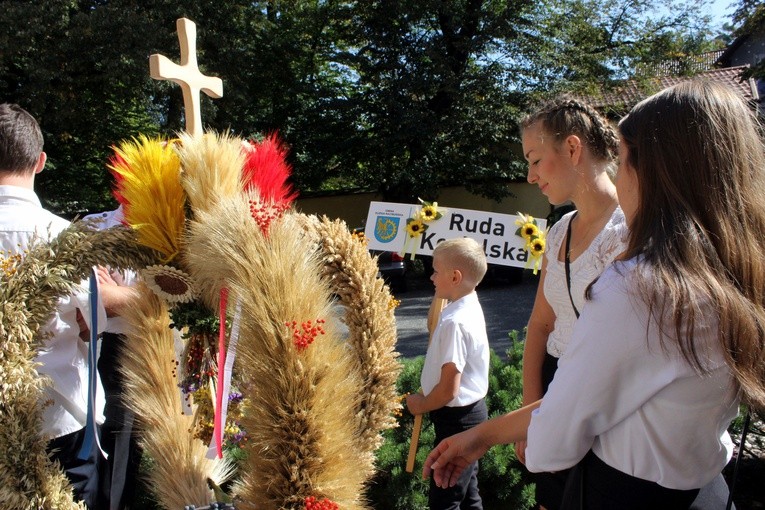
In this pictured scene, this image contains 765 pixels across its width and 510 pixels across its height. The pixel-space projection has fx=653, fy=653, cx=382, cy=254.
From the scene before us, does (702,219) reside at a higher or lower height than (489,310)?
higher

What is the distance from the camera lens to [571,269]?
1919 mm

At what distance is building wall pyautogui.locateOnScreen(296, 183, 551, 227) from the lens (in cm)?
1867

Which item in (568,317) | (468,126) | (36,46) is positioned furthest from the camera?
(468,126)

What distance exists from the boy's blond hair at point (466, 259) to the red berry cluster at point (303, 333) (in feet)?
5.37

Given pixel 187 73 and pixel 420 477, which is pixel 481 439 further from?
pixel 420 477

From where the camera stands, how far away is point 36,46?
42.8 ft

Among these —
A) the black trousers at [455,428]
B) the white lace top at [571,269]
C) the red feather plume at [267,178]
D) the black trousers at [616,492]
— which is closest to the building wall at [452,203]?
the black trousers at [455,428]

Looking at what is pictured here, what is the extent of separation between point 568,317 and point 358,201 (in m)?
17.1

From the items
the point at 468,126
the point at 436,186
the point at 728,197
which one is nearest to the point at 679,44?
the point at 468,126

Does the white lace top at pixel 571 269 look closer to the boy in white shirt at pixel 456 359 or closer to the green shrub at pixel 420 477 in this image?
the boy in white shirt at pixel 456 359

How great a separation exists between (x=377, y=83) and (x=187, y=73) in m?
15.0

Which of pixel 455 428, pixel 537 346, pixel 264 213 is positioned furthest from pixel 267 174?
pixel 455 428

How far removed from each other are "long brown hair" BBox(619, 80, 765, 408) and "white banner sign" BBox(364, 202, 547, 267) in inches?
91.9

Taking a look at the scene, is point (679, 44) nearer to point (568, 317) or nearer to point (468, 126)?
point (468, 126)
